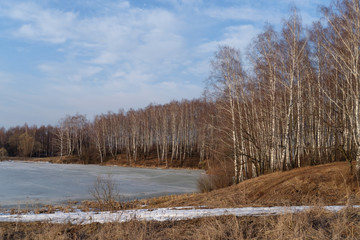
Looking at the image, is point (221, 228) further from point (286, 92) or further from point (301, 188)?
point (286, 92)

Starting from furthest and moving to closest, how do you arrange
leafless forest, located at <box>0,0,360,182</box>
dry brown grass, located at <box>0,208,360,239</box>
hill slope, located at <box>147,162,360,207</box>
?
leafless forest, located at <box>0,0,360,182</box>, hill slope, located at <box>147,162,360,207</box>, dry brown grass, located at <box>0,208,360,239</box>

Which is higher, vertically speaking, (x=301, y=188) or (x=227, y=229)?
(x=227, y=229)

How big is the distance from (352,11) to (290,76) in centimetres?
388

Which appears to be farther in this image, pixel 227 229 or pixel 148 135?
pixel 148 135

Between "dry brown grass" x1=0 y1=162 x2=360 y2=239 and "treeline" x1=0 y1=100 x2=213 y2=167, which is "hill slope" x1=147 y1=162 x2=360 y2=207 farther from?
"treeline" x1=0 y1=100 x2=213 y2=167

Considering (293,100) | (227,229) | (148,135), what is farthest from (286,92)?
(148,135)

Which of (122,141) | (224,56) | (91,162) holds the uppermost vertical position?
(224,56)

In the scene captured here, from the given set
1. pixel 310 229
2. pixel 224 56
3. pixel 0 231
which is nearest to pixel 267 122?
pixel 224 56

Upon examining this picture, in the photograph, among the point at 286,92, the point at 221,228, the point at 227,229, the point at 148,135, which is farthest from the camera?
the point at 148,135

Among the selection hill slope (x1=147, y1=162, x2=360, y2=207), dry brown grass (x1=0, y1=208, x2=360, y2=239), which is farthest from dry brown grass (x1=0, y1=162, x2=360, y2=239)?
hill slope (x1=147, y1=162, x2=360, y2=207)

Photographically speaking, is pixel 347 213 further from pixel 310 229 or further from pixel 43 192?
pixel 43 192

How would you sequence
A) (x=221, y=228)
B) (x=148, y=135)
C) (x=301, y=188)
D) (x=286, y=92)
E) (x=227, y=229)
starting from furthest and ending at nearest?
(x=148, y=135) < (x=286, y=92) < (x=301, y=188) < (x=227, y=229) < (x=221, y=228)

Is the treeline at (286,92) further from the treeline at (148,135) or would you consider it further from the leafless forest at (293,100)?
the treeline at (148,135)

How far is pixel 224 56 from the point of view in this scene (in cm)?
1792
